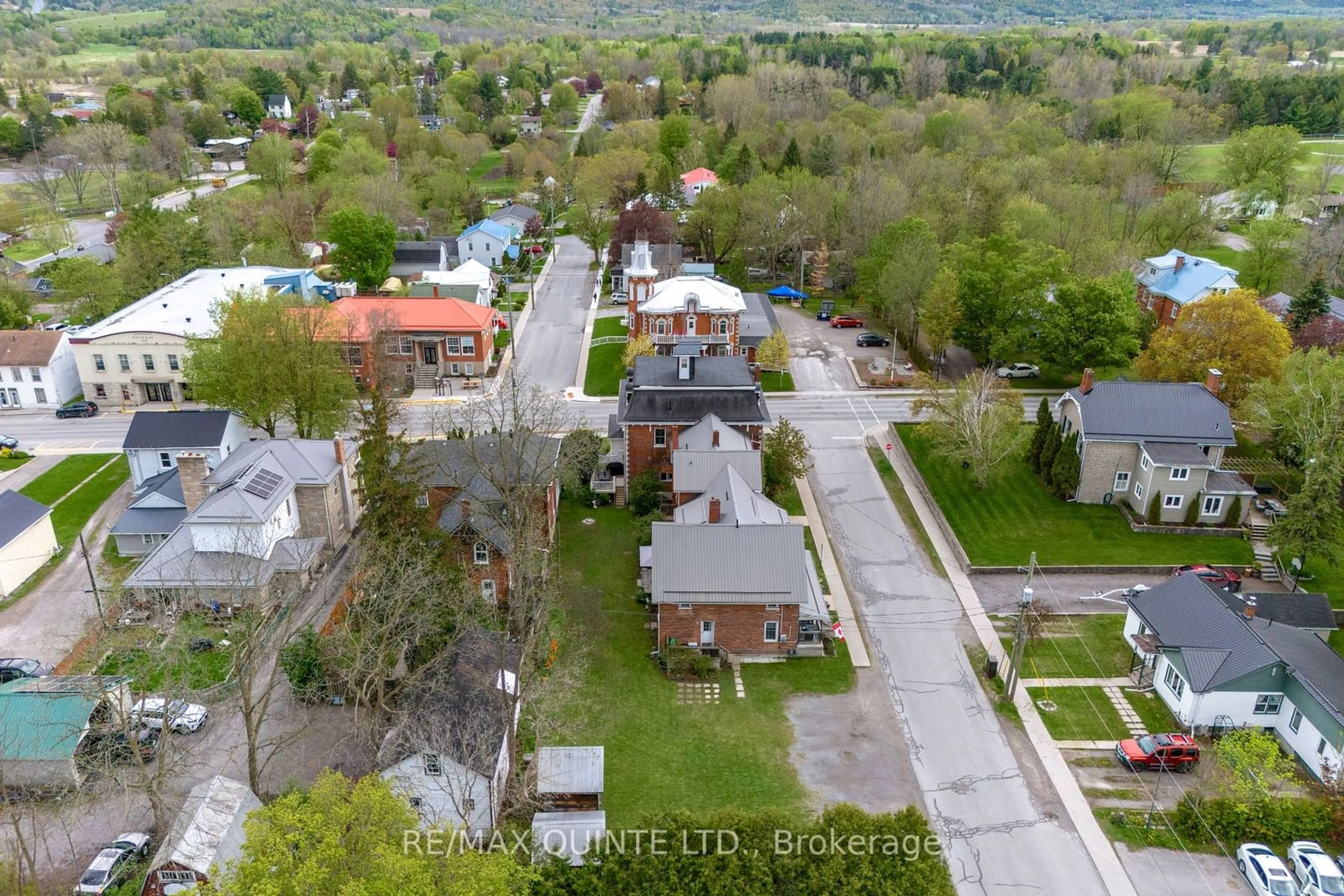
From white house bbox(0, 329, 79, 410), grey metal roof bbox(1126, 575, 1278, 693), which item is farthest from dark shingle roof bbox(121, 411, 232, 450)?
grey metal roof bbox(1126, 575, 1278, 693)

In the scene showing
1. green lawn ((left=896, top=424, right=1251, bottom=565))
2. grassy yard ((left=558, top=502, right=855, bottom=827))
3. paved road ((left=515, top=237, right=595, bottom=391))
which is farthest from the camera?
paved road ((left=515, top=237, right=595, bottom=391))

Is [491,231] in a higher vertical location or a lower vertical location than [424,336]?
higher

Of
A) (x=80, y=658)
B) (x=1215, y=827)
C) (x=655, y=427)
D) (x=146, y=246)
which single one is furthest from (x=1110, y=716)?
(x=146, y=246)

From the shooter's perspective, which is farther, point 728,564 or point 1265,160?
point 1265,160

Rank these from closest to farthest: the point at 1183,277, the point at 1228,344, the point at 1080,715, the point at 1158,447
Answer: the point at 1080,715, the point at 1158,447, the point at 1228,344, the point at 1183,277

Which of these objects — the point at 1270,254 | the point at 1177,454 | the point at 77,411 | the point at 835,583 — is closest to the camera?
the point at 835,583

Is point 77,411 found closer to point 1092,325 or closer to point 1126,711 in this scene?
point 1126,711

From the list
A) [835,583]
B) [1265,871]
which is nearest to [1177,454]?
[835,583]

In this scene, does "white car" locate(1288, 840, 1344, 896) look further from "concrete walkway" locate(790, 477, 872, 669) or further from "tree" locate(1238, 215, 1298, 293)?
"tree" locate(1238, 215, 1298, 293)
